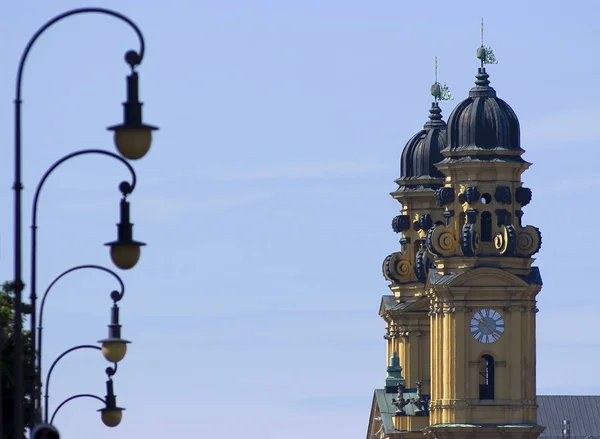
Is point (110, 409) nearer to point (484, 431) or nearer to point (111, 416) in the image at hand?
point (111, 416)

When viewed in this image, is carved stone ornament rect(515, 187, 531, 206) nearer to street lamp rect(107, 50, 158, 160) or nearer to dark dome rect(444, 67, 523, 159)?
dark dome rect(444, 67, 523, 159)

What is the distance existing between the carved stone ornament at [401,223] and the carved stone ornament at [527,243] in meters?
24.8

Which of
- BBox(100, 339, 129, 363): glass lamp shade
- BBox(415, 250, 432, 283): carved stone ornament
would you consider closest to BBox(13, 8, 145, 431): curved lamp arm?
BBox(100, 339, 129, 363): glass lamp shade

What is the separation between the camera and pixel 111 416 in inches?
2318

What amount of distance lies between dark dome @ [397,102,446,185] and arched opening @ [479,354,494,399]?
81.6ft

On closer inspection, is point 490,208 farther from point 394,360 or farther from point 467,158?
point 394,360

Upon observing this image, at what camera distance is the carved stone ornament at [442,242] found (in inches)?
5187

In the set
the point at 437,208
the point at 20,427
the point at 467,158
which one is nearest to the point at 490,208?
the point at 467,158

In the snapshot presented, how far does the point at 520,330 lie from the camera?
13150 cm

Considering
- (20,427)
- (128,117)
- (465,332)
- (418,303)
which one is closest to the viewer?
(128,117)

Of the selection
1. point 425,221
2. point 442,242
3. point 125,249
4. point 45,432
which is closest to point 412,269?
point 425,221

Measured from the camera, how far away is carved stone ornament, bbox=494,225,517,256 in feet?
428

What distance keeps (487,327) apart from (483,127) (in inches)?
343

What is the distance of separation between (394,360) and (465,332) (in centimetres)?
2547
